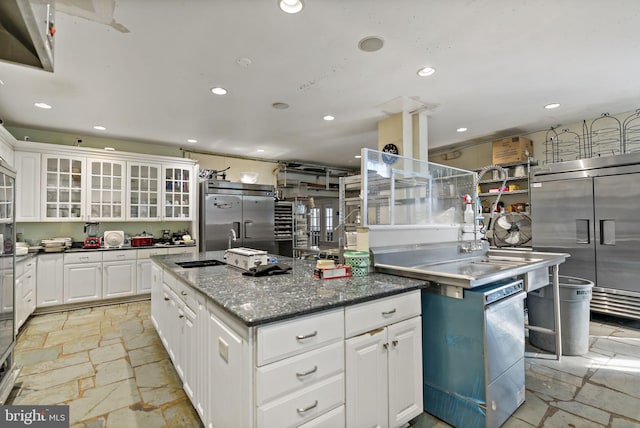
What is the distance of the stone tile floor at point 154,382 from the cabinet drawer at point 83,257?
3.33ft

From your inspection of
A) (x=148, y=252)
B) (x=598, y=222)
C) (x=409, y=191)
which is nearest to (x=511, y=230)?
(x=598, y=222)

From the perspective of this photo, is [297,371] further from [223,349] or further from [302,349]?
[223,349]

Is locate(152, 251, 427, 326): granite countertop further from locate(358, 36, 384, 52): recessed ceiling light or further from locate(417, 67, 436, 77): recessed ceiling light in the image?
locate(417, 67, 436, 77): recessed ceiling light

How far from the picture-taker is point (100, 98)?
10.9 feet

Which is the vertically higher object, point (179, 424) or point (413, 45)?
point (413, 45)

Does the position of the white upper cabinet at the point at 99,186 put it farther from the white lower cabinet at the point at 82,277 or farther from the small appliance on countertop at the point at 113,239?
the white lower cabinet at the point at 82,277

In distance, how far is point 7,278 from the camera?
7.20 feet

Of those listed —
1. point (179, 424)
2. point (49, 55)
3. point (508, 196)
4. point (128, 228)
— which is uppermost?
point (49, 55)

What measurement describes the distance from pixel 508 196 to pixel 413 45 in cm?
380

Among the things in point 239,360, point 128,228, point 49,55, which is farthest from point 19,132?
point 239,360

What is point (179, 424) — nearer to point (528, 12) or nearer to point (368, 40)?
point (368, 40)

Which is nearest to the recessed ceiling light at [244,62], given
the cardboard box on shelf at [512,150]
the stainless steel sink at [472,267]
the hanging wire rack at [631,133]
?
the stainless steel sink at [472,267]

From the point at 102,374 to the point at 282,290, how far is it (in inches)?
78.0

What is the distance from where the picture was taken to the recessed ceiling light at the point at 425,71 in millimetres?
2740
